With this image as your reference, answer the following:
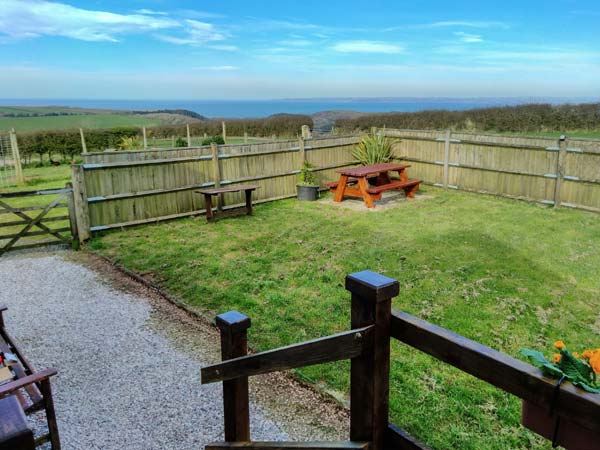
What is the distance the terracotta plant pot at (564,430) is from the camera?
113 cm

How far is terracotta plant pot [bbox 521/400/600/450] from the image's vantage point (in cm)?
113

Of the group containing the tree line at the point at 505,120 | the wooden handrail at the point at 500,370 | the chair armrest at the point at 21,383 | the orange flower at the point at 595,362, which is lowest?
the chair armrest at the point at 21,383

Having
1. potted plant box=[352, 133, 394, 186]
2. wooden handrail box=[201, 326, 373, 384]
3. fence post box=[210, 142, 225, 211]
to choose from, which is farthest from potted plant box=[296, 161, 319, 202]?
Result: wooden handrail box=[201, 326, 373, 384]

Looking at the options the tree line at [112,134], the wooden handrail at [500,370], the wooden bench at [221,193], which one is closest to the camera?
the wooden handrail at [500,370]

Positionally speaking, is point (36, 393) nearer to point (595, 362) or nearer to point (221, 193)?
point (595, 362)

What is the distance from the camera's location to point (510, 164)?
10797 mm

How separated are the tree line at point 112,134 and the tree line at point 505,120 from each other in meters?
4.10

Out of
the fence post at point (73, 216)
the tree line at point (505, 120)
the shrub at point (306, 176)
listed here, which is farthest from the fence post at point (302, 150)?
the tree line at point (505, 120)

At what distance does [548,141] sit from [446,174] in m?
2.59

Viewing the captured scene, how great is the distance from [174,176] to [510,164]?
7.50 meters

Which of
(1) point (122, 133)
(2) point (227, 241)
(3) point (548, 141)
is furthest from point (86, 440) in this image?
(1) point (122, 133)

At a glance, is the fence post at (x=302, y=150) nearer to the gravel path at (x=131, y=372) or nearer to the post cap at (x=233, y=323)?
the gravel path at (x=131, y=372)

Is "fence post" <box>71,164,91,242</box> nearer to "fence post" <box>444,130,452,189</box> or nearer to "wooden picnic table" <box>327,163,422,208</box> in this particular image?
"wooden picnic table" <box>327,163,422,208</box>

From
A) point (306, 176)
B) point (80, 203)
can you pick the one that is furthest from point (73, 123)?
point (80, 203)
